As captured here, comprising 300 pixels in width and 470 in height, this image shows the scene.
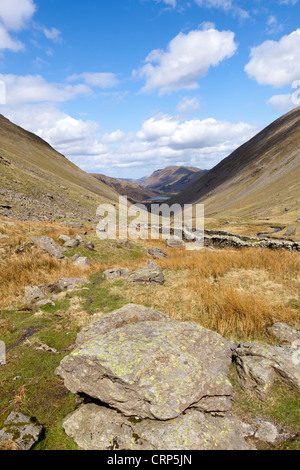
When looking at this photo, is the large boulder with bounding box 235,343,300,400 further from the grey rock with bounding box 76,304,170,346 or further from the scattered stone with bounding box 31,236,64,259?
the scattered stone with bounding box 31,236,64,259

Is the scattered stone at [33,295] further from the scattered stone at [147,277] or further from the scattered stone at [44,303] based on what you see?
the scattered stone at [147,277]

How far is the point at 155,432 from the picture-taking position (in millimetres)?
4438

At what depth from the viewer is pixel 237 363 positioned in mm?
6363

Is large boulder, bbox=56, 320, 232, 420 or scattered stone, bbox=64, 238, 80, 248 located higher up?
scattered stone, bbox=64, 238, 80, 248

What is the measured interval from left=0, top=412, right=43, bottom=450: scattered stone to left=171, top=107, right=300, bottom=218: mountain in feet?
188

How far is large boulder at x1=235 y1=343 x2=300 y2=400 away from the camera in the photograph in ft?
18.5

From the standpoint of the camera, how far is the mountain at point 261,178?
71913mm

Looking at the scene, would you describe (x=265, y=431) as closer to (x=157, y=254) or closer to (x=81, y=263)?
(x=81, y=263)

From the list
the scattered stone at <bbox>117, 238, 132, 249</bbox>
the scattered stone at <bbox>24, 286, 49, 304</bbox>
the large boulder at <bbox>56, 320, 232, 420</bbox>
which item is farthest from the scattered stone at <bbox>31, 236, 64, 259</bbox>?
the large boulder at <bbox>56, 320, 232, 420</bbox>

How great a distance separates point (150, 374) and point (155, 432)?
99cm

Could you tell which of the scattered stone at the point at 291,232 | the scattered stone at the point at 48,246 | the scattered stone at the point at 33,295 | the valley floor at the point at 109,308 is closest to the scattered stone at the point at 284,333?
the valley floor at the point at 109,308

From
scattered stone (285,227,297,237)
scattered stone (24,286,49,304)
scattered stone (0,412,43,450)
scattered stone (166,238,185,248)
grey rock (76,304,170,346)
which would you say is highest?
scattered stone (285,227,297,237)

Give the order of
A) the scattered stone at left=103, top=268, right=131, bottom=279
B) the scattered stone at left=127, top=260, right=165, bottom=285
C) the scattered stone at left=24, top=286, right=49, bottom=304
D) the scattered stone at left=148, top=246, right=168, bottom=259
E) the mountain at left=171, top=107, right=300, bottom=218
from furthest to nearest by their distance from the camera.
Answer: the mountain at left=171, top=107, right=300, bottom=218 < the scattered stone at left=148, top=246, right=168, bottom=259 < the scattered stone at left=103, top=268, right=131, bottom=279 < the scattered stone at left=127, top=260, right=165, bottom=285 < the scattered stone at left=24, top=286, right=49, bottom=304

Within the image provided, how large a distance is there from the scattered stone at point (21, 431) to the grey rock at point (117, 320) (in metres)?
2.50
